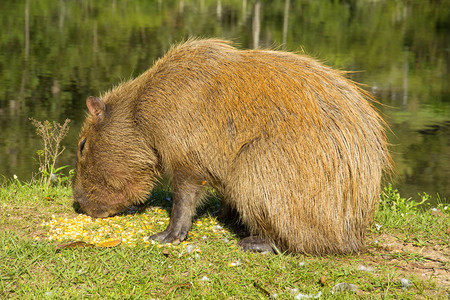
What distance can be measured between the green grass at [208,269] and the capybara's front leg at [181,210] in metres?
0.11

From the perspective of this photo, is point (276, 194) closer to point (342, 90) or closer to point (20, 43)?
point (342, 90)

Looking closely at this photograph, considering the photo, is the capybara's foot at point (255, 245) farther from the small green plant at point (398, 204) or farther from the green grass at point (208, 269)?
the small green plant at point (398, 204)

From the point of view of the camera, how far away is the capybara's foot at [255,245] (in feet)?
13.2

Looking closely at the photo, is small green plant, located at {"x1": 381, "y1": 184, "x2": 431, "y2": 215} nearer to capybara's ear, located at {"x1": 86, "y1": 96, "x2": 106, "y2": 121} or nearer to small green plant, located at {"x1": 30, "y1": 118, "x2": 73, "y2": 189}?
capybara's ear, located at {"x1": 86, "y1": 96, "x2": 106, "y2": 121}

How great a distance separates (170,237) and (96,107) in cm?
121

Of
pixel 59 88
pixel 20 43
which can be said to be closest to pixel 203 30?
pixel 20 43

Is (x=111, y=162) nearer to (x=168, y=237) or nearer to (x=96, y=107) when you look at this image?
(x=96, y=107)

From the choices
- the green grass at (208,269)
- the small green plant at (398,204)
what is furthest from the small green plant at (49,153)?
the small green plant at (398,204)

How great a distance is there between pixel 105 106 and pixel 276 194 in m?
1.60

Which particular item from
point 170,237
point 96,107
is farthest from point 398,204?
point 96,107

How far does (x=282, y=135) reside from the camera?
3.86 meters

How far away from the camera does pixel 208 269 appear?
3746 millimetres

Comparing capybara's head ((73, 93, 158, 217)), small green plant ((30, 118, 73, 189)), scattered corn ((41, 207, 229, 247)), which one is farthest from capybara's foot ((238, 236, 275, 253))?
small green plant ((30, 118, 73, 189))

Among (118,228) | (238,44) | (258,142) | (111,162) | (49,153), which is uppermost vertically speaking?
(238,44)
